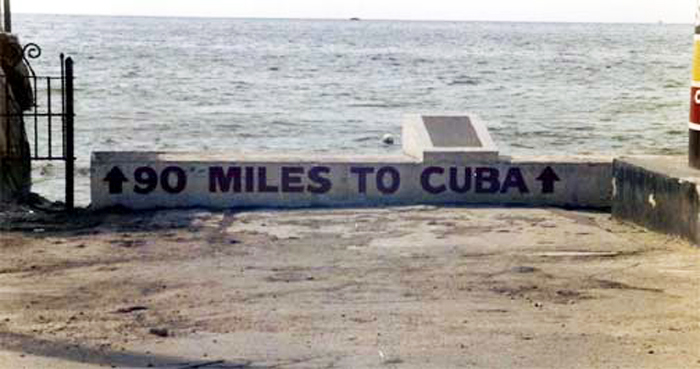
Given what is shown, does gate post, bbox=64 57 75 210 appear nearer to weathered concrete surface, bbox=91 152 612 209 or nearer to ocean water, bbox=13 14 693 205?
weathered concrete surface, bbox=91 152 612 209

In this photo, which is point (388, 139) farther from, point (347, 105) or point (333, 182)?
→ point (333, 182)

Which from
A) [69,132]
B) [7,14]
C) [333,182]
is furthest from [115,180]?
[7,14]

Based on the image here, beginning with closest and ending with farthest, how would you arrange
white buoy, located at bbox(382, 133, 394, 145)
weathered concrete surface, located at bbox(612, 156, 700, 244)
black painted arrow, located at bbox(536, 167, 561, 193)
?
1. weathered concrete surface, located at bbox(612, 156, 700, 244)
2. black painted arrow, located at bbox(536, 167, 561, 193)
3. white buoy, located at bbox(382, 133, 394, 145)

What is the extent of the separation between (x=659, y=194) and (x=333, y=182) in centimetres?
365

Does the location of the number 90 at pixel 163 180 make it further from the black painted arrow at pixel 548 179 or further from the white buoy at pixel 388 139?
the white buoy at pixel 388 139

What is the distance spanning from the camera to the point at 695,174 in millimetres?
10445

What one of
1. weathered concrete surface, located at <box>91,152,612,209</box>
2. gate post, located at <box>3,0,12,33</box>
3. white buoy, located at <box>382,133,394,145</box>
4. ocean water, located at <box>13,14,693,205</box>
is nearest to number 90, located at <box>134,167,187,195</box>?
weathered concrete surface, located at <box>91,152,612,209</box>

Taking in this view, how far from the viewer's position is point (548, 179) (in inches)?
514

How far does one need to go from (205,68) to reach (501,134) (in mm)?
38629

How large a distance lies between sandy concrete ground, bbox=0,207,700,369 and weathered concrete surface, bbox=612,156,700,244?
15 cm

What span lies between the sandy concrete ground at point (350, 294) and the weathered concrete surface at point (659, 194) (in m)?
0.15

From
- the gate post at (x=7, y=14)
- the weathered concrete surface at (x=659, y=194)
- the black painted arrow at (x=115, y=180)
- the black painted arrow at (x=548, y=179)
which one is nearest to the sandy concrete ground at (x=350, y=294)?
the weathered concrete surface at (x=659, y=194)

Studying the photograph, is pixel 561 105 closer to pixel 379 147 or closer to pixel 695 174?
pixel 379 147

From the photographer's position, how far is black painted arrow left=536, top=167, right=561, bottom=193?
13.1 meters
